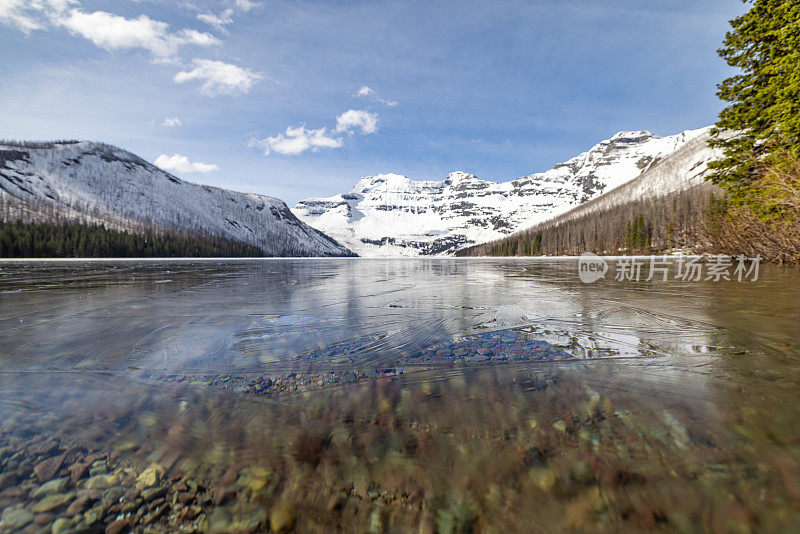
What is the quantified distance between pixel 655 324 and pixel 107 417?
27.7ft

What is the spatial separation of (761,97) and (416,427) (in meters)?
17.7

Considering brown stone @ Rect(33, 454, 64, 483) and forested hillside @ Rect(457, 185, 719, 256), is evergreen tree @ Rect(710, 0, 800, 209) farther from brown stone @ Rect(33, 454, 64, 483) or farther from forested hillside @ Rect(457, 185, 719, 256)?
forested hillside @ Rect(457, 185, 719, 256)

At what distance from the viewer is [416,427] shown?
2.88 m

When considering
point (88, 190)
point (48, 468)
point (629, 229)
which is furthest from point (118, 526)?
point (88, 190)

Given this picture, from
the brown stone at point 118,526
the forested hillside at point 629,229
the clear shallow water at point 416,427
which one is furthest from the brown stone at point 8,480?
the forested hillside at point 629,229

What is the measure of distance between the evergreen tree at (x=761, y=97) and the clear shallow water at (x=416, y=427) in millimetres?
9413

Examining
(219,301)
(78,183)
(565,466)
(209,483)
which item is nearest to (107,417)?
(209,483)

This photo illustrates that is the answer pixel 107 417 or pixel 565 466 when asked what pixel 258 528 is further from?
pixel 107 417

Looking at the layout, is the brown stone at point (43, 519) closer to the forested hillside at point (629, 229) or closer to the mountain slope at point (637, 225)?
the mountain slope at point (637, 225)

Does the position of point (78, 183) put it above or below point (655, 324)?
above

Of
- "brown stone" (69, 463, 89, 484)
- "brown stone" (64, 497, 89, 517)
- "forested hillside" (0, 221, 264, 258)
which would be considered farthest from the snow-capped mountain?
"brown stone" (64, 497, 89, 517)

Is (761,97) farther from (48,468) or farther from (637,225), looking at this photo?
(637,225)

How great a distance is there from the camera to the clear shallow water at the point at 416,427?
6.50 feet

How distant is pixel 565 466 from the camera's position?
7.58 feet
